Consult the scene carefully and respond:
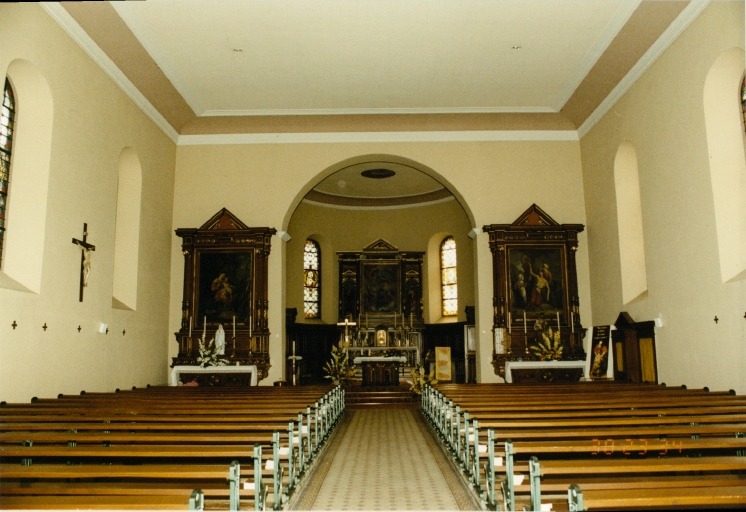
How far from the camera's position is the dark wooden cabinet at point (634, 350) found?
9.84 meters

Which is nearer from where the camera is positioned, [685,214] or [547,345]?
[685,214]

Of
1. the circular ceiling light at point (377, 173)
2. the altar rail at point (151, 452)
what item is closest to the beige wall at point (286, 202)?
the altar rail at point (151, 452)

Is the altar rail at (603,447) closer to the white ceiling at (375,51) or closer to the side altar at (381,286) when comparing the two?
the white ceiling at (375,51)

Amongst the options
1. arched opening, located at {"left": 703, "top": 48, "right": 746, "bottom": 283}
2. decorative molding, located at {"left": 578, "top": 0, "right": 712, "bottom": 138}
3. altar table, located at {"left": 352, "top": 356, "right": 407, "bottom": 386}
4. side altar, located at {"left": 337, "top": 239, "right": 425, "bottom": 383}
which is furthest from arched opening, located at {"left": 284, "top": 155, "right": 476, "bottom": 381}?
arched opening, located at {"left": 703, "top": 48, "right": 746, "bottom": 283}

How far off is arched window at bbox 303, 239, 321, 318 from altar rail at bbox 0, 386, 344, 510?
1182 centimetres

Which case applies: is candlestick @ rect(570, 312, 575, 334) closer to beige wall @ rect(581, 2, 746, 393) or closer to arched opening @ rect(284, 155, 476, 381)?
beige wall @ rect(581, 2, 746, 393)

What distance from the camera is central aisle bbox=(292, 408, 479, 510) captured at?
5.29 metres

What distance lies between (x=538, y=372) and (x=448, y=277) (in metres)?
8.23

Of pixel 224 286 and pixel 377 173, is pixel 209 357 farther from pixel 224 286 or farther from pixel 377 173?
pixel 377 173

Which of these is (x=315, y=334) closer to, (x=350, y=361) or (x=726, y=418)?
(x=350, y=361)

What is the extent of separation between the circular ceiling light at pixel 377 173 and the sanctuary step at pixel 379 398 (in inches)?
292

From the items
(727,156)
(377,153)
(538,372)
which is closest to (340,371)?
(538,372)

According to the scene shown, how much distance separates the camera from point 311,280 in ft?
65.0

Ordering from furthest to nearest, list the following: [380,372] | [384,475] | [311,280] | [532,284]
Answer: [311,280], [380,372], [532,284], [384,475]
